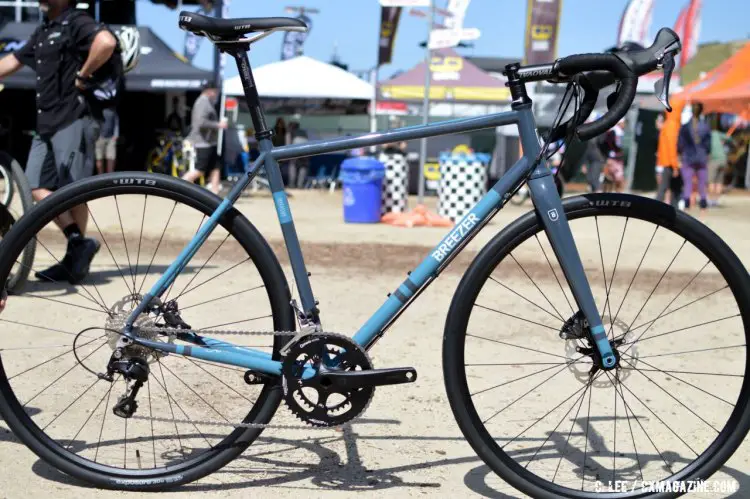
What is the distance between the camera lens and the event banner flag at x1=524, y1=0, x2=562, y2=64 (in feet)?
69.1

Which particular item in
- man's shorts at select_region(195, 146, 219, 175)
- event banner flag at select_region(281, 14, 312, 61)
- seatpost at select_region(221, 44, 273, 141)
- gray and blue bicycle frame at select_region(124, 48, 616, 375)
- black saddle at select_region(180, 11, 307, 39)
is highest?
black saddle at select_region(180, 11, 307, 39)

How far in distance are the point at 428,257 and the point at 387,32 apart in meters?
20.5

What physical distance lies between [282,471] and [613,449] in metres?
1.32

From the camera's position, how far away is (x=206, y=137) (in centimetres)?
1501

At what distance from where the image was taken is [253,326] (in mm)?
5348

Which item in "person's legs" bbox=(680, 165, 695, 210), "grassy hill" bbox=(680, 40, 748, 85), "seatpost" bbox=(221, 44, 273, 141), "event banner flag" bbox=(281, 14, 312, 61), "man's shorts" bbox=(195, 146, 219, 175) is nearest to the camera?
"seatpost" bbox=(221, 44, 273, 141)

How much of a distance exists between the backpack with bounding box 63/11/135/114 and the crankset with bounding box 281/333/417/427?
3819mm

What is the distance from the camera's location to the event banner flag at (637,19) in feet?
77.8

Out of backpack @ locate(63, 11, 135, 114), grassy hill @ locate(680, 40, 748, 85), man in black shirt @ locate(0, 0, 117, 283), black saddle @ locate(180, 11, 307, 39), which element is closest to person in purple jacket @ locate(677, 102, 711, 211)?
backpack @ locate(63, 11, 135, 114)

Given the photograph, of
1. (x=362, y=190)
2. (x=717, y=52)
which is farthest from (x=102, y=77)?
(x=717, y=52)

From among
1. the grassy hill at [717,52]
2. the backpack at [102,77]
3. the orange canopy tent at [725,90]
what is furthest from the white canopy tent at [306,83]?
the grassy hill at [717,52]

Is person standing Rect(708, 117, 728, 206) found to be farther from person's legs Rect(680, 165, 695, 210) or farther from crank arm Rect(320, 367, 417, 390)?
crank arm Rect(320, 367, 417, 390)

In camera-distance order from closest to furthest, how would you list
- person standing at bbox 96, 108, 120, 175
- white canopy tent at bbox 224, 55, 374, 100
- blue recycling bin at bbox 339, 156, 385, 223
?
1. blue recycling bin at bbox 339, 156, 385, 223
2. person standing at bbox 96, 108, 120, 175
3. white canopy tent at bbox 224, 55, 374, 100

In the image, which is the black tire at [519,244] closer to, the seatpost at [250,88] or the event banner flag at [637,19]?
the seatpost at [250,88]
